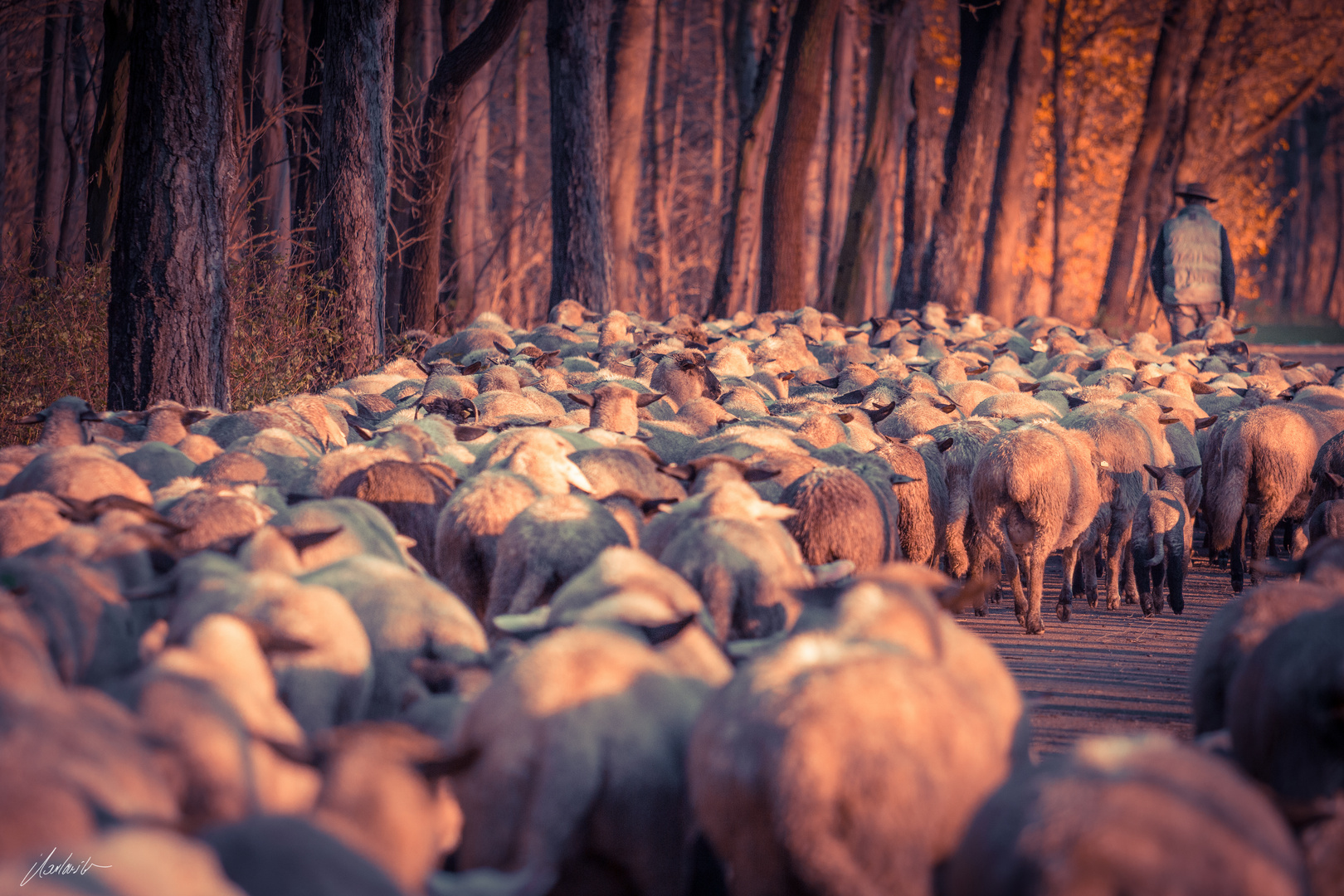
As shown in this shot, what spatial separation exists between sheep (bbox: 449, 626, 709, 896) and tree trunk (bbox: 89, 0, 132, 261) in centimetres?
947

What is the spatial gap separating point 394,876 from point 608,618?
1214 mm

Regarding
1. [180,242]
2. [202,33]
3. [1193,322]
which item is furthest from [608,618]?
[1193,322]

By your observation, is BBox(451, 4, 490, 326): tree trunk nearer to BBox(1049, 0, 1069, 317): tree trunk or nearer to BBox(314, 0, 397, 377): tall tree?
BBox(314, 0, 397, 377): tall tree

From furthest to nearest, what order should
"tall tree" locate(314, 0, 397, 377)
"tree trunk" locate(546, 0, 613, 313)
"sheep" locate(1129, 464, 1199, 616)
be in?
"tree trunk" locate(546, 0, 613, 313) < "tall tree" locate(314, 0, 397, 377) < "sheep" locate(1129, 464, 1199, 616)

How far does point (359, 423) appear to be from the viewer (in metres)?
8.14

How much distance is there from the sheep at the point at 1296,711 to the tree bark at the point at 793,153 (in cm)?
→ 1512

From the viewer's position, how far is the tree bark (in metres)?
17.4

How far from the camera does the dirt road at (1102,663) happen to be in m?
5.41

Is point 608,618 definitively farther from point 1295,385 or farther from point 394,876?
point 1295,385

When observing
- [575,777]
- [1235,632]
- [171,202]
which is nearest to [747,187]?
[171,202]

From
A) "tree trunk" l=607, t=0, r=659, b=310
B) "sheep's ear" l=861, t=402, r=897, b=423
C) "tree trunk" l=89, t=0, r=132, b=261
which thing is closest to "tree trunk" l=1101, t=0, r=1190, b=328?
"tree trunk" l=607, t=0, r=659, b=310

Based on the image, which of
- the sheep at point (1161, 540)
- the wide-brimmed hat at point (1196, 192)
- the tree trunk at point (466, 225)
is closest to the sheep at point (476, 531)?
the sheep at point (1161, 540)

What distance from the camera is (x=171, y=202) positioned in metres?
7.89
